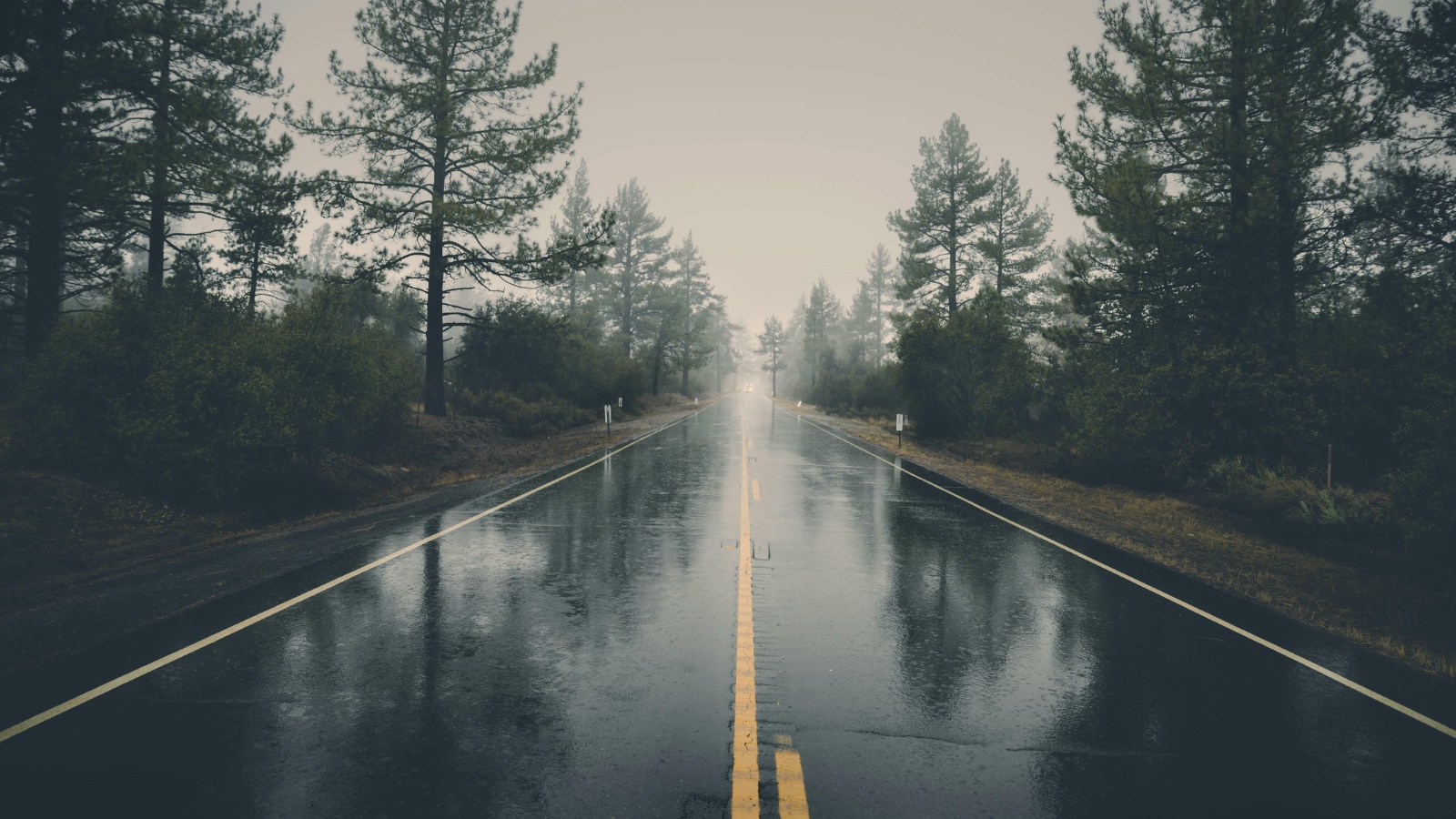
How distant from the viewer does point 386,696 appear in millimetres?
4625

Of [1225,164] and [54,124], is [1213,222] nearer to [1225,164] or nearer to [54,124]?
[1225,164]

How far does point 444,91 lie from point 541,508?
15726 millimetres

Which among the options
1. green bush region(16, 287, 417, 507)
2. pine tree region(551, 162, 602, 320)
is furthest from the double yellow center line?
pine tree region(551, 162, 602, 320)

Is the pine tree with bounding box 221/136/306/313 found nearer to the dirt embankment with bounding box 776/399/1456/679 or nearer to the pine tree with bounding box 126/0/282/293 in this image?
the pine tree with bounding box 126/0/282/293

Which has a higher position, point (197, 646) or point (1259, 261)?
point (1259, 261)

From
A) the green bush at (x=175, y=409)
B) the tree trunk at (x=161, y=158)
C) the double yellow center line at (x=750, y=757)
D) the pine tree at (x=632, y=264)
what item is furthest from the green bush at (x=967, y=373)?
the pine tree at (x=632, y=264)

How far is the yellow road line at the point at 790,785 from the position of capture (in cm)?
331

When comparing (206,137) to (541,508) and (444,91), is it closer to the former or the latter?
(444,91)

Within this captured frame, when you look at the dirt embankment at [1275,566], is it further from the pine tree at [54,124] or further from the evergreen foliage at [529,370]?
the pine tree at [54,124]

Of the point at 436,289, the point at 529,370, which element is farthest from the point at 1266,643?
the point at 529,370

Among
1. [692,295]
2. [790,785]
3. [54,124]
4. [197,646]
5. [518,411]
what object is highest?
[692,295]

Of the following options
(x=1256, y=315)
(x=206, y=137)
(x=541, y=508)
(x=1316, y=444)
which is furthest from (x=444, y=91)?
(x=1316, y=444)

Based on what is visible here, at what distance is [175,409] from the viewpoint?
36.1ft

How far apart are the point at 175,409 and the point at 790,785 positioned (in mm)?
11769
